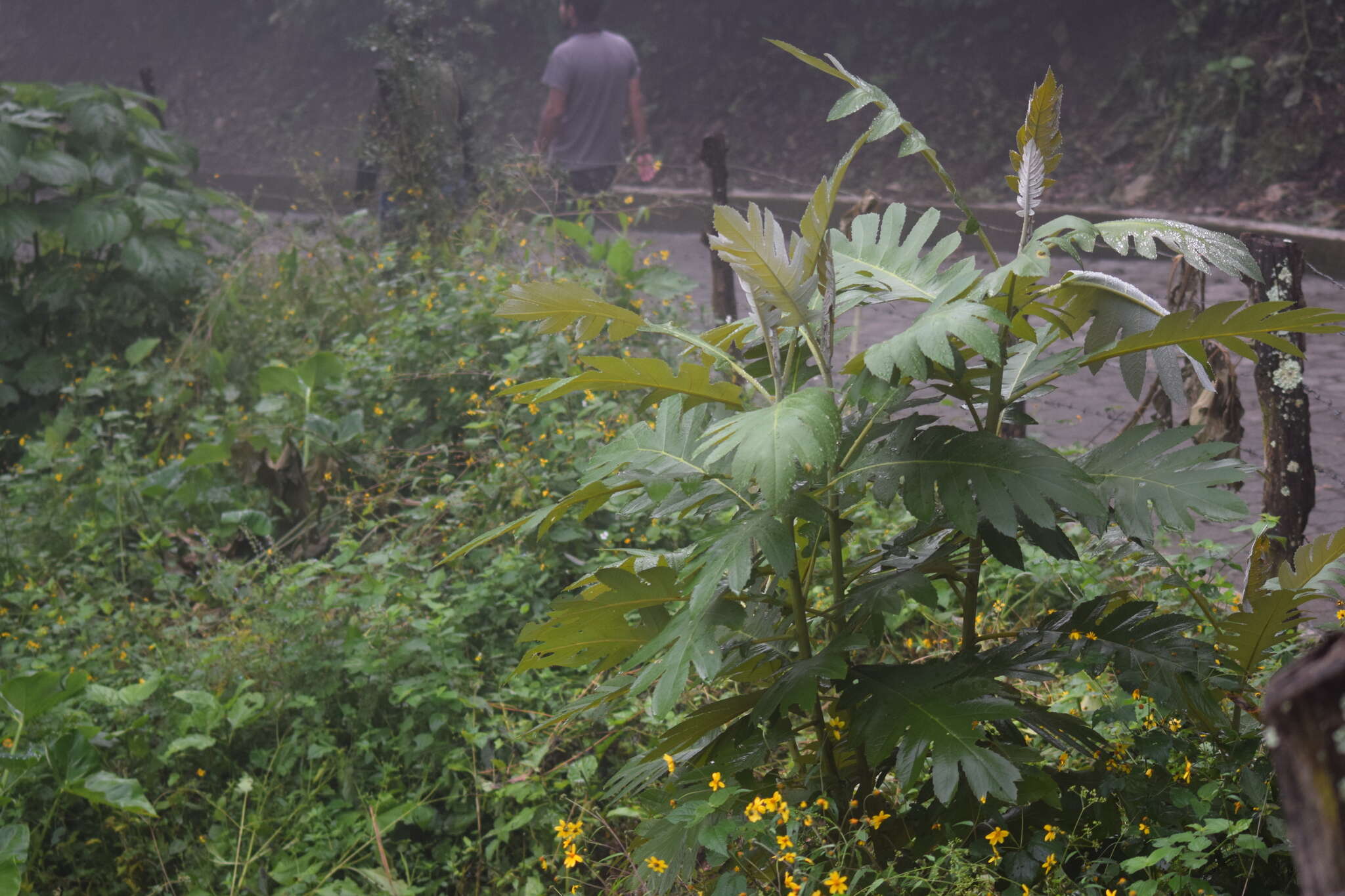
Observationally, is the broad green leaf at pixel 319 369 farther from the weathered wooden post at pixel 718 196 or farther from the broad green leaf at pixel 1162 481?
the broad green leaf at pixel 1162 481

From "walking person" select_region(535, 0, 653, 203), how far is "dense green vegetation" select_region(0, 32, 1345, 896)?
3.54 m

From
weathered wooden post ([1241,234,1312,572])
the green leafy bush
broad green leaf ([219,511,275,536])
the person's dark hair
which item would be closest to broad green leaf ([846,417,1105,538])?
weathered wooden post ([1241,234,1312,572])

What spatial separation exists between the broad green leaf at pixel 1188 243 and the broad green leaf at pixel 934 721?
66cm

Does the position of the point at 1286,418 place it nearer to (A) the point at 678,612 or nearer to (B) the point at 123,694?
(A) the point at 678,612

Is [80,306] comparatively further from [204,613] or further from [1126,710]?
[1126,710]

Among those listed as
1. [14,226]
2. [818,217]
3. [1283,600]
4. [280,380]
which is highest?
[818,217]

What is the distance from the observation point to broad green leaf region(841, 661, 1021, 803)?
4.68ft

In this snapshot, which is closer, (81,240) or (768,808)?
(768,808)

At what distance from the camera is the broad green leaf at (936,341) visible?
1.29 metres

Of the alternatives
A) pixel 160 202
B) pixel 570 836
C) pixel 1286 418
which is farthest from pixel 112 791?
pixel 160 202

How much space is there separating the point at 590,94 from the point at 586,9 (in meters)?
0.59

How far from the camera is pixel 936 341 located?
133 centimetres

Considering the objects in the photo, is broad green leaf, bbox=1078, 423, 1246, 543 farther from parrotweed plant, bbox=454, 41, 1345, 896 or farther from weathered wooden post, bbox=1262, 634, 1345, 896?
weathered wooden post, bbox=1262, 634, 1345, 896

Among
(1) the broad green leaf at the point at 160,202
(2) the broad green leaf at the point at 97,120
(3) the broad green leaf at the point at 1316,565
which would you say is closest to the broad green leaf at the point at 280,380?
(1) the broad green leaf at the point at 160,202
